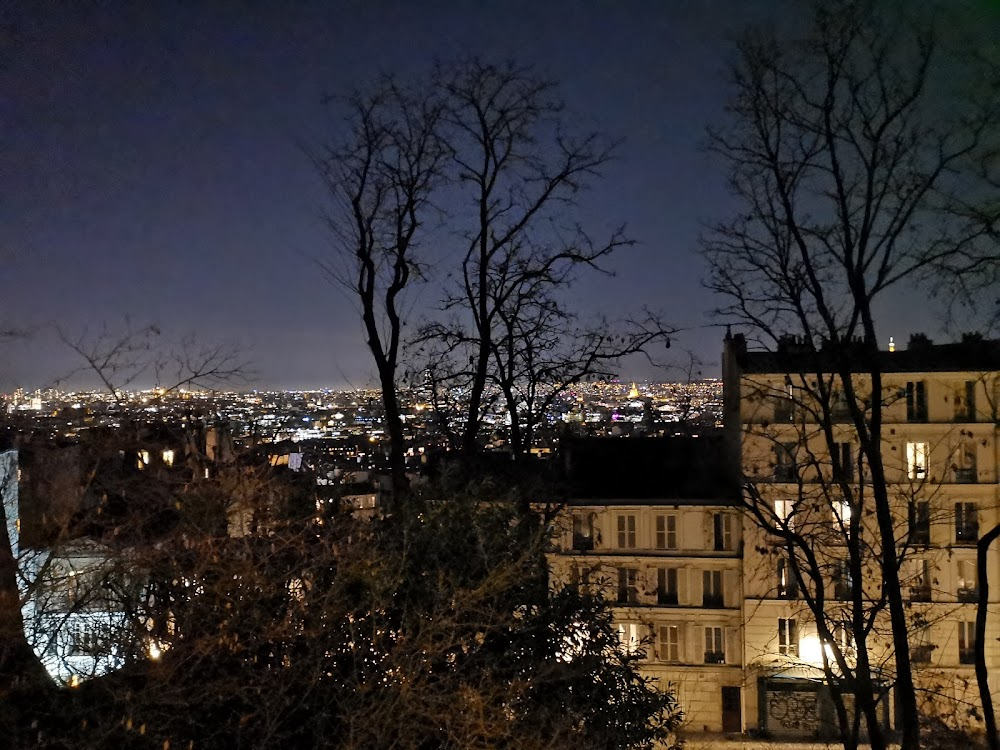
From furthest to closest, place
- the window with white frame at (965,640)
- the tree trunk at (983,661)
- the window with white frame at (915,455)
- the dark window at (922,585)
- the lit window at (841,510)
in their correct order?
the window with white frame at (965,640)
the window with white frame at (915,455)
the dark window at (922,585)
the lit window at (841,510)
the tree trunk at (983,661)

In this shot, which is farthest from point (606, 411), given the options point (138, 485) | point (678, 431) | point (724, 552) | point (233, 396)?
point (138, 485)

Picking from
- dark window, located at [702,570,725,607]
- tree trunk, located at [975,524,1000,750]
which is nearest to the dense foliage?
tree trunk, located at [975,524,1000,750]

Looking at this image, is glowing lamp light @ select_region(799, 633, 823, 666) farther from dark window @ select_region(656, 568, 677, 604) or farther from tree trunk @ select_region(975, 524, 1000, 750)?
tree trunk @ select_region(975, 524, 1000, 750)

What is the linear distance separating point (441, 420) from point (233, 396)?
2.97 meters

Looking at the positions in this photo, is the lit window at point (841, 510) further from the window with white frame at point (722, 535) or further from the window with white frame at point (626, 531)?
the window with white frame at point (626, 531)

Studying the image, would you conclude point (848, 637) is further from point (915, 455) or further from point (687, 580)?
point (915, 455)

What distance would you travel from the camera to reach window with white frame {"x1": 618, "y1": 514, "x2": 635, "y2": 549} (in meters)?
20.4

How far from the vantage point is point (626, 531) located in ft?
66.9

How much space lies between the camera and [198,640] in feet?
20.5

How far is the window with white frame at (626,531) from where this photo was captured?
20359 millimetres

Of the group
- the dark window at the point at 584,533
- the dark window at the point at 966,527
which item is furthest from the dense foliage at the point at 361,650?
the dark window at the point at 966,527

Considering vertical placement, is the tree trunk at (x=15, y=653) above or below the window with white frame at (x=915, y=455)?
below

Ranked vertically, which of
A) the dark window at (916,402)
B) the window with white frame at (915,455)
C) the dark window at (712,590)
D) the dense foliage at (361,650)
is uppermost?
the dark window at (916,402)

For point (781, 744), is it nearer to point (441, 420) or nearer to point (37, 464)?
point (441, 420)
